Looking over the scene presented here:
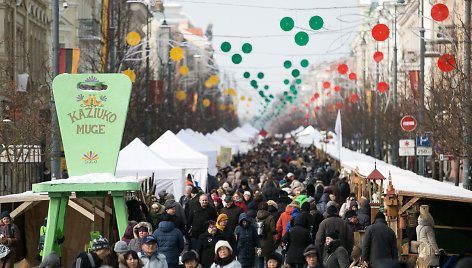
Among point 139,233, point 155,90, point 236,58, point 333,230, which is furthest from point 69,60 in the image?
point 155,90

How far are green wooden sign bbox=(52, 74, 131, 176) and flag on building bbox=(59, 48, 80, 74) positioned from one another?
11.4 m

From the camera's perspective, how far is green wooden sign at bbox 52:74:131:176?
43.8 ft

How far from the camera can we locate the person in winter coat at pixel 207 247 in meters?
14.2

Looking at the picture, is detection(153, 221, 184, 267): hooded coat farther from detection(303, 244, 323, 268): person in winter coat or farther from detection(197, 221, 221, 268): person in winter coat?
detection(303, 244, 323, 268): person in winter coat

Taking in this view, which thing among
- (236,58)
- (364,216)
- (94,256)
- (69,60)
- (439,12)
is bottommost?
(364,216)

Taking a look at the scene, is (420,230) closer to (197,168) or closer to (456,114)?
(456,114)

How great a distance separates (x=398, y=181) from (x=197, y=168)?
13352 millimetres

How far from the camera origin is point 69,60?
81.7 feet

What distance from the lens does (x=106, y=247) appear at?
37.7 feet

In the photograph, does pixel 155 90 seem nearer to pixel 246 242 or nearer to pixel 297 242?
Result: pixel 246 242

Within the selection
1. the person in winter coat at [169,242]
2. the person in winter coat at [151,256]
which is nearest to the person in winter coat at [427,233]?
the person in winter coat at [169,242]

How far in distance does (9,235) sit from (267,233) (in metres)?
4.09

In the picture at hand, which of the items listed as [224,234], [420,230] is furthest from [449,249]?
[224,234]

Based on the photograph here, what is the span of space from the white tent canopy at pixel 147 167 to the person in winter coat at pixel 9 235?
36.1 feet
